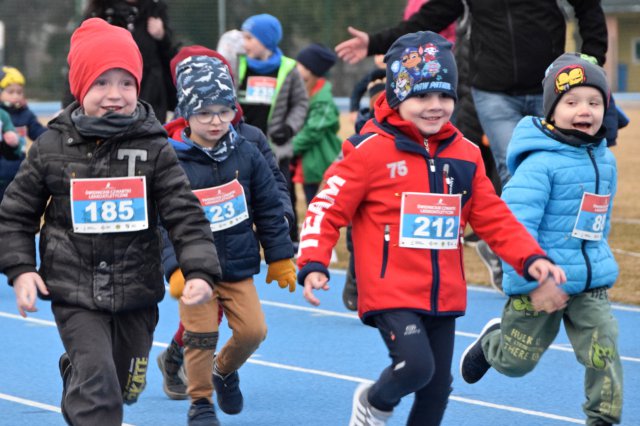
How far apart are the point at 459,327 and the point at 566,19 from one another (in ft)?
6.99

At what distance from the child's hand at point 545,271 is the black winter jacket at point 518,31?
384cm

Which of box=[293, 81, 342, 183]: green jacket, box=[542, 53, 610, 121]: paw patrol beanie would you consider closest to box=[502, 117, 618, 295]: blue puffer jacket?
box=[542, 53, 610, 121]: paw patrol beanie

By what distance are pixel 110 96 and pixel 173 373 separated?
2110mm

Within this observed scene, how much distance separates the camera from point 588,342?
5.64m

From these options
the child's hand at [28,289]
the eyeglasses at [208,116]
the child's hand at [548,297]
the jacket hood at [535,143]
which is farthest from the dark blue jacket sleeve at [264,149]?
the child's hand at [28,289]

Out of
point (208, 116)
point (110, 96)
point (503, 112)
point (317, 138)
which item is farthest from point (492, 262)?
point (110, 96)

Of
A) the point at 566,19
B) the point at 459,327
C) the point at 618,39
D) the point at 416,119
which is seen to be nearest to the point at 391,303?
the point at 416,119

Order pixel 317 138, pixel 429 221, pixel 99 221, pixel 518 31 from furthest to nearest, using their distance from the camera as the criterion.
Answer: pixel 317 138 → pixel 518 31 → pixel 429 221 → pixel 99 221

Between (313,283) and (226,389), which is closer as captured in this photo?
(313,283)

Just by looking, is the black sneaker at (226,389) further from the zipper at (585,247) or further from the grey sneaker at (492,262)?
the grey sneaker at (492,262)

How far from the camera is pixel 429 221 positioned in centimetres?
Answer: 521

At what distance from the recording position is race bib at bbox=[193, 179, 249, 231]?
6039 millimetres

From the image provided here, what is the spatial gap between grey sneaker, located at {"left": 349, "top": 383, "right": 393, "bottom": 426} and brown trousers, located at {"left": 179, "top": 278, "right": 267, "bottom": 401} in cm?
94

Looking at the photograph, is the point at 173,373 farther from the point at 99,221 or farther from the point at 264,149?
the point at 99,221
